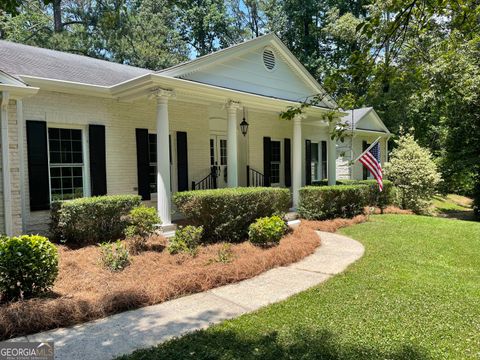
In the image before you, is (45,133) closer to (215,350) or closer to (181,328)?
(181,328)

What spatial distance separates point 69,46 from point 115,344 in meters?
25.1

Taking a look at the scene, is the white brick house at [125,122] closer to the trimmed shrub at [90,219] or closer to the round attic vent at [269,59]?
the round attic vent at [269,59]

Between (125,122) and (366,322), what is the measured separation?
7.84 m

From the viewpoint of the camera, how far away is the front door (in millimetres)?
11992

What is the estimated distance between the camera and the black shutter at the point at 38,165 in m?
7.61

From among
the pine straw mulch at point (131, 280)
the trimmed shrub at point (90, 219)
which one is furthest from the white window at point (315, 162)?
the trimmed shrub at point (90, 219)

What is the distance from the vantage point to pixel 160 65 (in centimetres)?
2741

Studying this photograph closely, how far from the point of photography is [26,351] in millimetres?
3385

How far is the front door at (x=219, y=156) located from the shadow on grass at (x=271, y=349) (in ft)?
28.1

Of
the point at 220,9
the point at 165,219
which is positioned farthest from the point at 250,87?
the point at 220,9

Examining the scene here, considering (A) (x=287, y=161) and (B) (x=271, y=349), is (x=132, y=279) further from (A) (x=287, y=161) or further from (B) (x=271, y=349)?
(A) (x=287, y=161)

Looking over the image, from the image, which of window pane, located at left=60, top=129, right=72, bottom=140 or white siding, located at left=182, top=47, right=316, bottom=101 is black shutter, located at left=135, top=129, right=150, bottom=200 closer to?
window pane, located at left=60, top=129, right=72, bottom=140

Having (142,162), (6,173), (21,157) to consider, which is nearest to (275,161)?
(142,162)

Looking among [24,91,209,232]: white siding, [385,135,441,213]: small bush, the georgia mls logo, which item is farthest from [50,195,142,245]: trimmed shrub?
[385,135,441,213]: small bush
